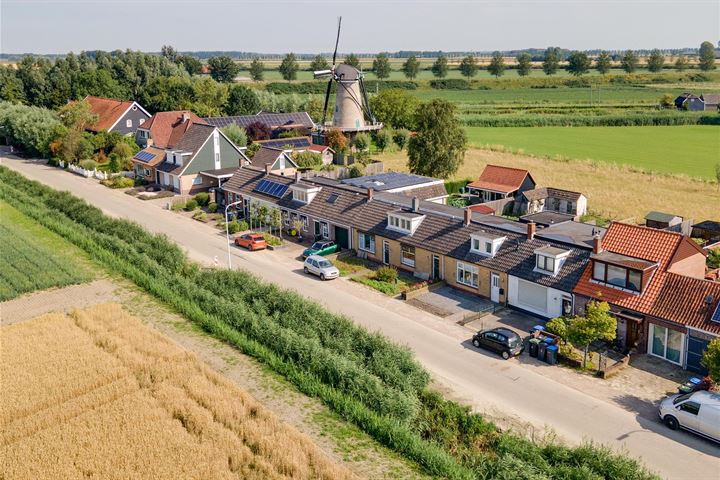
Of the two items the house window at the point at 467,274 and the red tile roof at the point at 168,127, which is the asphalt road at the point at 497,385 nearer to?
the house window at the point at 467,274

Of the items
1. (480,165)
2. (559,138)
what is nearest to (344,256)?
(480,165)

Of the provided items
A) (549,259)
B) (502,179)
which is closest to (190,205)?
(502,179)

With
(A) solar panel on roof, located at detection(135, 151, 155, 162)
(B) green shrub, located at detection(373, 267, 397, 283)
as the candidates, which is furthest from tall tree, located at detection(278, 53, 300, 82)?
(B) green shrub, located at detection(373, 267, 397, 283)

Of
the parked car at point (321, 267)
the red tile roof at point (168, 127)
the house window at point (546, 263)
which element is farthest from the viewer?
the red tile roof at point (168, 127)

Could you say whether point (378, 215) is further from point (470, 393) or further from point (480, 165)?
point (480, 165)

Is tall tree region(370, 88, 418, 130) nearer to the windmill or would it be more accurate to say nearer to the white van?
the windmill

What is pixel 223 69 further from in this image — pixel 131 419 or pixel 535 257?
pixel 131 419

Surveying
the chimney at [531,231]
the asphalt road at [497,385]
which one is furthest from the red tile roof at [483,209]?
the chimney at [531,231]
